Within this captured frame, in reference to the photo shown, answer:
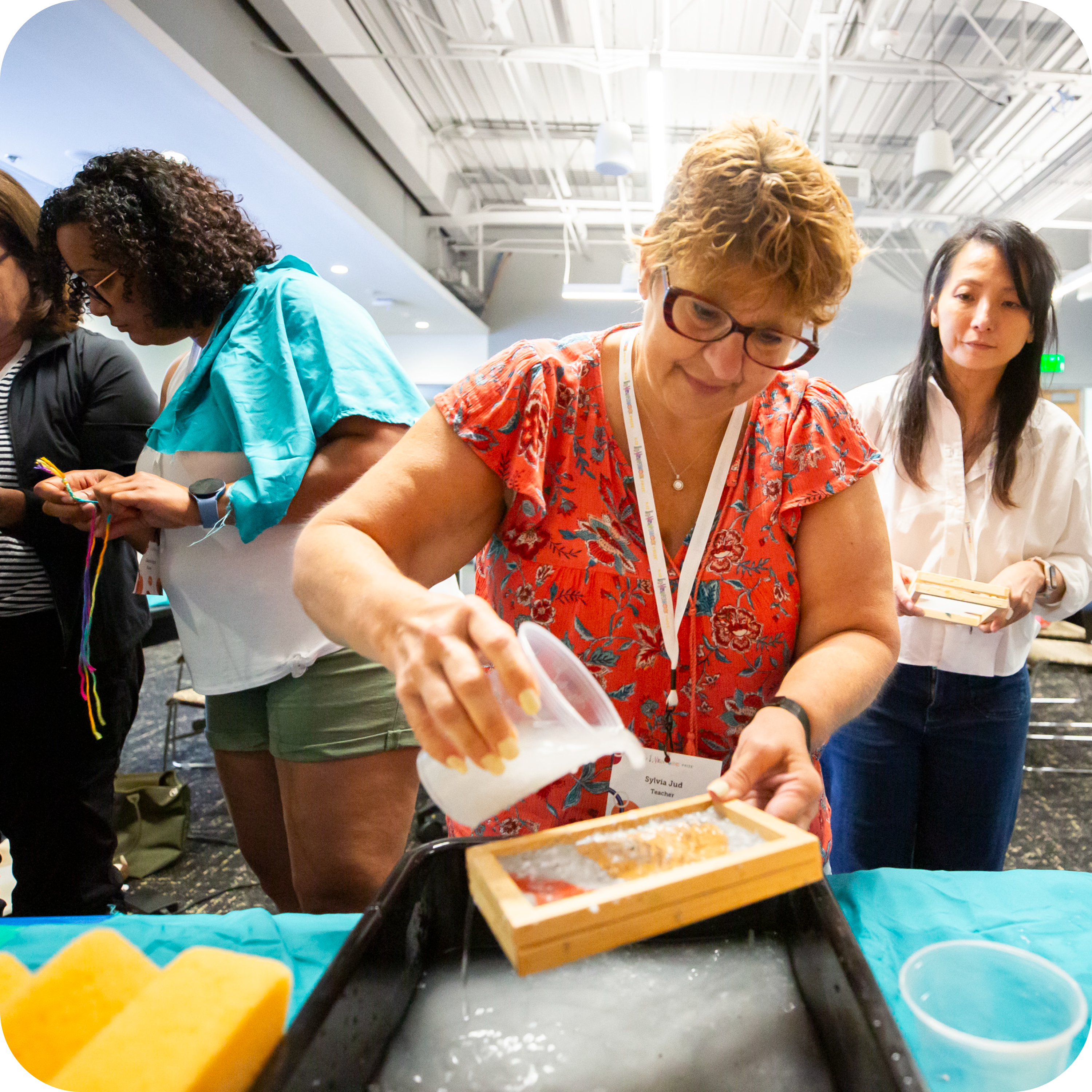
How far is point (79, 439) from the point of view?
59.8 inches

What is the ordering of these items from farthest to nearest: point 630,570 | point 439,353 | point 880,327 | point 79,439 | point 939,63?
1. point 439,353
2. point 880,327
3. point 939,63
4. point 79,439
5. point 630,570

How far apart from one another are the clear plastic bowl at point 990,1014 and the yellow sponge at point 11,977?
81 cm

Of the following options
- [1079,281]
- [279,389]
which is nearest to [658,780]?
[279,389]

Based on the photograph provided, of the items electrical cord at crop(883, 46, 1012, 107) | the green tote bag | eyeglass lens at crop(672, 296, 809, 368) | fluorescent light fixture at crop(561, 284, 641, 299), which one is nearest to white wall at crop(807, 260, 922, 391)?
fluorescent light fixture at crop(561, 284, 641, 299)

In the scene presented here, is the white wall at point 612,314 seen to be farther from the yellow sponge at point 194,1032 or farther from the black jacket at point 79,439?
the yellow sponge at point 194,1032

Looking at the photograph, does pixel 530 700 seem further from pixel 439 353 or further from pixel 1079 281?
pixel 439 353

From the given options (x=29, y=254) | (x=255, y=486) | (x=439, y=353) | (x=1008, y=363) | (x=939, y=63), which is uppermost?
(x=939, y=63)

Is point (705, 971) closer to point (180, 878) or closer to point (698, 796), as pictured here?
point (698, 796)

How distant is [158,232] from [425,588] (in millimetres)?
970

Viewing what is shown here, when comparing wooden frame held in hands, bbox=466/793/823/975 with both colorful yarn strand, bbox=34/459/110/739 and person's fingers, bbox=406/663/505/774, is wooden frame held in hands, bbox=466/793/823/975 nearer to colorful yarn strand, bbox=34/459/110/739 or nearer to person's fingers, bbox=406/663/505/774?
person's fingers, bbox=406/663/505/774

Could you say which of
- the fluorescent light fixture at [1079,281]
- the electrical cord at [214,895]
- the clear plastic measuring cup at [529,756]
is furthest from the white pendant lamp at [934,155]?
the electrical cord at [214,895]

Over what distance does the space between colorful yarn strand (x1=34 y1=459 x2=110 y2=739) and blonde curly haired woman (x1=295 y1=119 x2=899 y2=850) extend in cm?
71

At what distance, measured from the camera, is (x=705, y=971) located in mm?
762

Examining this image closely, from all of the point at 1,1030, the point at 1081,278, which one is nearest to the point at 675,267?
the point at 1,1030
